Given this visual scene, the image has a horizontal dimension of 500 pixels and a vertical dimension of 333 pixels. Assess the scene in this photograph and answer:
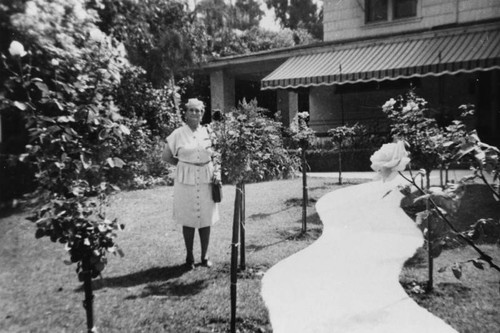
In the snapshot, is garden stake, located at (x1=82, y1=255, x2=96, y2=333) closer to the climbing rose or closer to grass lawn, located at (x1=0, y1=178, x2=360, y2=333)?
grass lawn, located at (x1=0, y1=178, x2=360, y2=333)

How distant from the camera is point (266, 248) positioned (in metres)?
6.00

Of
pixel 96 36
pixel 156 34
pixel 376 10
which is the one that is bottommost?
pixel 96 36

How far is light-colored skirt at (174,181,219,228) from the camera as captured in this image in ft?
16.2

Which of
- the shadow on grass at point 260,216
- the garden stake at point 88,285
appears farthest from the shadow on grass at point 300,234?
the garden stake at point 88,285

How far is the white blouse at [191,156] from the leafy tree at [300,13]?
3481 centimetres

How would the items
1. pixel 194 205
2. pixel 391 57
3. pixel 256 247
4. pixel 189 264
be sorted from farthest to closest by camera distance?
pixel 391 57 → pixel 256 247 → pixel 189 264 → pixel 194 205

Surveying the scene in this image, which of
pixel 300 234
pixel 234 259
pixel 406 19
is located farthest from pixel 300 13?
pixel 234 259

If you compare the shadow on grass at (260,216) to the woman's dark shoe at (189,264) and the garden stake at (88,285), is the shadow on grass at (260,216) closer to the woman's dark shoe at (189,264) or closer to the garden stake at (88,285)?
the woman's dark shoe at (189,264)

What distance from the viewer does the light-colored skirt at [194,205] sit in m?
4.94

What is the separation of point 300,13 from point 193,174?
36319 millimetres

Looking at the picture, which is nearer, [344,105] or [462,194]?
[462,194]

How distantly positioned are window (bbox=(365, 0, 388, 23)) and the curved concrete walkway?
10350 millimetres

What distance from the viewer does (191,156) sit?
4875 mm

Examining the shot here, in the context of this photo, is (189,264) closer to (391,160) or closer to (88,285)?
(88,285)
